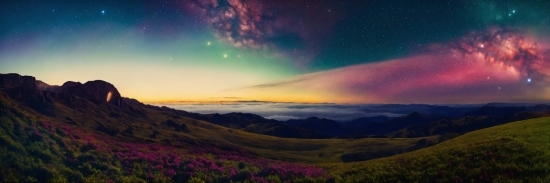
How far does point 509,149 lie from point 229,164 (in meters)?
27.2

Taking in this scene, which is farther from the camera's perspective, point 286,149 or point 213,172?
point 286,149

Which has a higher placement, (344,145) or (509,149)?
(509,149)

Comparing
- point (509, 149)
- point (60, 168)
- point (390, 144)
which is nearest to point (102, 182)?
point (60, 168)

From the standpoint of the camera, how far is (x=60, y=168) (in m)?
25.5

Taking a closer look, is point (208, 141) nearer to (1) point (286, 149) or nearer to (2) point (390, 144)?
(1) point (286, 149)

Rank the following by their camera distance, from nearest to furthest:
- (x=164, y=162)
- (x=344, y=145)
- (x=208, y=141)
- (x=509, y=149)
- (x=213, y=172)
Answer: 1. (x=509, y=149)
2. (x=213, y=172)
3. (x=164, y=162)
4. (x=344, y=145)
5. (x=208, y=141)

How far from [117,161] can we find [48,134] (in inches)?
379

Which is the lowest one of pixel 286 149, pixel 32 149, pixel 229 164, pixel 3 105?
pixel 286 149

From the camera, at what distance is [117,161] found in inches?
1184

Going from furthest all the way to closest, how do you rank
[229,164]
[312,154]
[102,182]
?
[312,154] < [229,164] < [102,182]

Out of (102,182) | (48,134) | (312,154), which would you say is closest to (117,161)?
(102,182)

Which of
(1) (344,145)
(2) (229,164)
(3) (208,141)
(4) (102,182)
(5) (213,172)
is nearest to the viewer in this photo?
(4) (102,182)

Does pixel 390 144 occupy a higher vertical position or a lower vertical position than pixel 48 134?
lower

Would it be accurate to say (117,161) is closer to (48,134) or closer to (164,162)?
(164,162)
